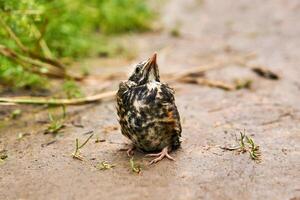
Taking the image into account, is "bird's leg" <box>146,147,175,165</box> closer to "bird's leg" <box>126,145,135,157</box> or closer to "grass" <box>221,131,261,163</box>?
"bird's leg" <box>126,145,135,157</box>

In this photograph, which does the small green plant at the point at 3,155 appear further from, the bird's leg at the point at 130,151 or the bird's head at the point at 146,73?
the bird's head at the point at 146,73

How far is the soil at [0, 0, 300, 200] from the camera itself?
4.24 meters

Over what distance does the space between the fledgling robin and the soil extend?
0.51 ft

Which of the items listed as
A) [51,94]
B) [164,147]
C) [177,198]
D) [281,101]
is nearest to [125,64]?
[51,94]

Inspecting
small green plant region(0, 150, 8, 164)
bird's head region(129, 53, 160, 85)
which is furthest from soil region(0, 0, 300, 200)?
bird's head region(129, 53, 160, 85)

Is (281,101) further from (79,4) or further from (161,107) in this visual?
(79,4)

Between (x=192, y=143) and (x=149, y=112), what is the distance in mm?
773

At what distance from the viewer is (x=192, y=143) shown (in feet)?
17.2

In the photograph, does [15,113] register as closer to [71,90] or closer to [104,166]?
[71,90]

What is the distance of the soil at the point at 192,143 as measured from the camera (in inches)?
167

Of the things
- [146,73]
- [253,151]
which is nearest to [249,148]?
[253,151]

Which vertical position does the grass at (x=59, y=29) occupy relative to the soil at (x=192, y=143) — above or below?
above

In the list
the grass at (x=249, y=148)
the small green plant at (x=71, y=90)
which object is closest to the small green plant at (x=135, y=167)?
the grass at (x=249, y=148)

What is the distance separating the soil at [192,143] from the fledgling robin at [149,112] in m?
0.15
